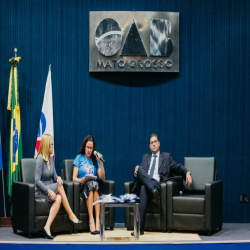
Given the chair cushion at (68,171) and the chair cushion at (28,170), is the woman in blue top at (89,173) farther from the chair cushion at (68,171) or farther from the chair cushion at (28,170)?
the chair cushion at (28,170)

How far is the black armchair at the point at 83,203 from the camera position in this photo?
5.20m

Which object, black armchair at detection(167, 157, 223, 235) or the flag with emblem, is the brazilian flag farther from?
black armchair at detection(167, 157, 223, 235)

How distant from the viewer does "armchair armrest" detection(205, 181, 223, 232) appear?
5082mm

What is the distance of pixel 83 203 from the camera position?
5281 mm

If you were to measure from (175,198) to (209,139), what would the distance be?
49.1 inches

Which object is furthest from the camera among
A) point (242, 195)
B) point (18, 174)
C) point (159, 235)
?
point (242, 195)

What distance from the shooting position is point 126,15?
6.16 meters

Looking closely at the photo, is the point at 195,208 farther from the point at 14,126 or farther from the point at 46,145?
the point at 14,126

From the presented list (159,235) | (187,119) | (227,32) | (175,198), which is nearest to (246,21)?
(227,32)

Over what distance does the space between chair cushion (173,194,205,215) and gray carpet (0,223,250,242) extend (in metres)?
0.29

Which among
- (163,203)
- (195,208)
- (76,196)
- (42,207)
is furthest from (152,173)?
(42,207)

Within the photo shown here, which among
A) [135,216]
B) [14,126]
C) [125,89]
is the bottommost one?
[135,216]

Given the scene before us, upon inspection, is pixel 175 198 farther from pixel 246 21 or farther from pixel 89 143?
pixel 246 21

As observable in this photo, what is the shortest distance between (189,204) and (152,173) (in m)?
0.60
